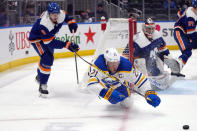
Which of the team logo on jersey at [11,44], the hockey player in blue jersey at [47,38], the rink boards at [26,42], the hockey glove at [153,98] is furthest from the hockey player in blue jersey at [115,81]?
the team logo on jersey at [11,44]

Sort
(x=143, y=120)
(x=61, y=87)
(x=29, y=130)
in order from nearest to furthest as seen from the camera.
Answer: (x=29, y=130) → (x=143, y=120) → (x=61, y=87)

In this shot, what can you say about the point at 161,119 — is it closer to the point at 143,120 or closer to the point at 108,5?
the point at 143,120

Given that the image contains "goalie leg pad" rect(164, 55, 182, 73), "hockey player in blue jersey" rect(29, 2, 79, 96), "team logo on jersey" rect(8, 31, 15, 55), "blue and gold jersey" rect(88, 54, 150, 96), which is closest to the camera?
"blue and gold jersey" rect(88, 54, 150, 96)

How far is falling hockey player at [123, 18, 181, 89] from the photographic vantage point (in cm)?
525

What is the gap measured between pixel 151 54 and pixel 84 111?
4.69 feet

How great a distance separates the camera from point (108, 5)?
1080cm

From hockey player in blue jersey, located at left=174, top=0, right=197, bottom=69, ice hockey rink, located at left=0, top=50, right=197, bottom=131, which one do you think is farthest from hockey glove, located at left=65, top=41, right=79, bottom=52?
hockey player in blue jersey, located at left=174, top=0, right=197, bottom=69

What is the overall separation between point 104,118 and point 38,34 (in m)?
1.64

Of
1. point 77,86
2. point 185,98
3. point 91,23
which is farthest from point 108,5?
point 185,98

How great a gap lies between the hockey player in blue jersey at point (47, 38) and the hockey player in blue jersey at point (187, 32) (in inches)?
76.8

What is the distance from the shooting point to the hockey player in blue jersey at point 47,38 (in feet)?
16.7

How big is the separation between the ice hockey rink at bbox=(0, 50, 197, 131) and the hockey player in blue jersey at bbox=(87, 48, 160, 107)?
209mm

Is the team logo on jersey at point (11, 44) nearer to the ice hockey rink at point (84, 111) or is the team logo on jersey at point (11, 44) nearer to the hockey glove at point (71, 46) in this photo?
the ice hockey rink at point (84, 111)

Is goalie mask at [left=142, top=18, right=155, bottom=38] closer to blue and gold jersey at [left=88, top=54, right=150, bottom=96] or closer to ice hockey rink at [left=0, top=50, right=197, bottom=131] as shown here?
ice hockey rink at [left=0, top=50, right=197, bottom=131]
